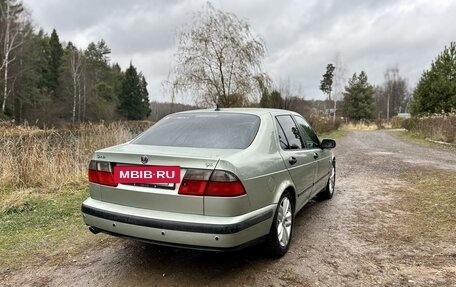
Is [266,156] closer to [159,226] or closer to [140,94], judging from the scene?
[159,226]

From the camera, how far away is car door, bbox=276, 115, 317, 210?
3.90 m

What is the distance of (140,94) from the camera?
66.4 m

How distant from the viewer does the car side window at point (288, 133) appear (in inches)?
158

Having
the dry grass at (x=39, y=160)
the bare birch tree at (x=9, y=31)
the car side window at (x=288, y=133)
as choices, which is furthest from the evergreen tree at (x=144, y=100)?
the car side window at (x=288, y=133)

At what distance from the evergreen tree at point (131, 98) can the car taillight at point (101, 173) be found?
61250 mm

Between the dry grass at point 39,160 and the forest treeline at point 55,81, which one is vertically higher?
the forest treeline at point 55,81

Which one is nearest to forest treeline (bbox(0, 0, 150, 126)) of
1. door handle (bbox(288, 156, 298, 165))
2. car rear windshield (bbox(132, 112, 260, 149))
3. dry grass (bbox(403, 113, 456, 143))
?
car rear windshield (bbox(132, 112, 260, 149))

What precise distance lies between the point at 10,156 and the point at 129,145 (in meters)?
5.12

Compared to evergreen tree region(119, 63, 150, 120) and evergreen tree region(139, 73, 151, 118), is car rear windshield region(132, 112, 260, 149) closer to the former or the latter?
evergreen tree region(119, 63, 150, 120)

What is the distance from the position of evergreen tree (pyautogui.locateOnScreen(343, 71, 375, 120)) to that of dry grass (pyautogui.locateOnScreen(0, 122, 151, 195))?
48.8 meters

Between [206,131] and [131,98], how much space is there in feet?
203

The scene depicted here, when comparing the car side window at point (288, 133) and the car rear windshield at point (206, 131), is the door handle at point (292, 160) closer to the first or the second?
the car side window at point (288, 133)

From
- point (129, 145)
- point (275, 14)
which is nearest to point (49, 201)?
point (129, 145)

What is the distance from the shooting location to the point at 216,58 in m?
12.2
